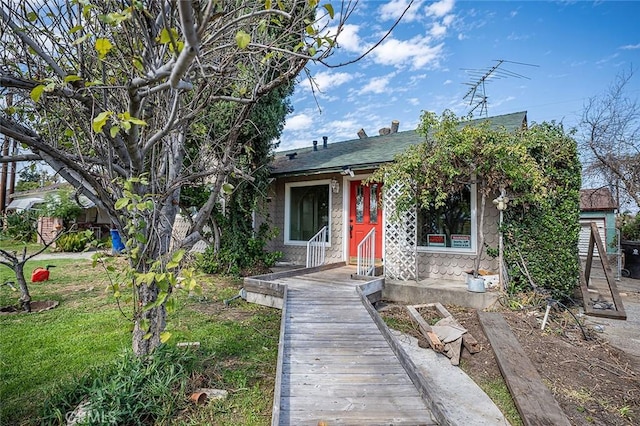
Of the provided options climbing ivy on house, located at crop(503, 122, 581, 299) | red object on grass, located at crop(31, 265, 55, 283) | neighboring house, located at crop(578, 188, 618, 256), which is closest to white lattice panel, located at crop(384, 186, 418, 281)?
climbing ivy on house, located at crop(503, 122, 581, 299)

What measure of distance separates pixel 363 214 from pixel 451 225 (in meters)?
2.15

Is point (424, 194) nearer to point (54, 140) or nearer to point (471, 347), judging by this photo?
point (471, 347)

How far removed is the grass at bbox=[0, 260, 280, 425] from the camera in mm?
2727

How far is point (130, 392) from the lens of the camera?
2531 millimetres

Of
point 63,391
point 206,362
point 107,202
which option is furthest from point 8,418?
point 107,202

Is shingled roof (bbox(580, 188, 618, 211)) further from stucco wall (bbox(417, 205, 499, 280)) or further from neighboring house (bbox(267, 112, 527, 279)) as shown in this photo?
stucco wall (bbox(417, 205, 499, 280))

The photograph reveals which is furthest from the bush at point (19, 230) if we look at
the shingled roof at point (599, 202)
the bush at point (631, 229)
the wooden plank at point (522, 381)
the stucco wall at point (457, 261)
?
the bush at point (631, 229)

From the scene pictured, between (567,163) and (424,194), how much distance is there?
2605 mm

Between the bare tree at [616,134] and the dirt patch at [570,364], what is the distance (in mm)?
8534

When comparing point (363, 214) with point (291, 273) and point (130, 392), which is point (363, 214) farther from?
point (130, 392)

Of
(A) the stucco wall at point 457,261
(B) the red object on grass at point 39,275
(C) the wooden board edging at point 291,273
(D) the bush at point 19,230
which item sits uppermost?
(D) the bush at point 19,230

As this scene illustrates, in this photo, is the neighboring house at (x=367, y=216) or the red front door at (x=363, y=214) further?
the red front door at (x=363, y=214)

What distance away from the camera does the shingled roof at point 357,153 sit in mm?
7600

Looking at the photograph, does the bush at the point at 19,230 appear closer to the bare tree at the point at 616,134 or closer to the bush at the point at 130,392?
the bush at the point at 130,392
